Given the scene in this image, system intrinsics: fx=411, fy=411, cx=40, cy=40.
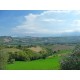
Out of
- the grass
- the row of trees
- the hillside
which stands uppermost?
the hillside

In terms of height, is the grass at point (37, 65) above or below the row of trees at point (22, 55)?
below

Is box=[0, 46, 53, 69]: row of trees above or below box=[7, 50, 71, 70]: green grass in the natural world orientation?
above

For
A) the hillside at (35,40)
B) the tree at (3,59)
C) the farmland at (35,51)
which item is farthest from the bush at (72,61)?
the tree at (3,59)

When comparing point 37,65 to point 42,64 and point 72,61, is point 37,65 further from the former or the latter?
point 72,61

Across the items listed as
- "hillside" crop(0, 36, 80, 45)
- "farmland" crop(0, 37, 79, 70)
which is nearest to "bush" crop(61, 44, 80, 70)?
"farmland" crop(0, 37, 79, 70)

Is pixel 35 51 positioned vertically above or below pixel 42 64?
above

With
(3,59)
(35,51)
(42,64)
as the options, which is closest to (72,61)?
(42,64)

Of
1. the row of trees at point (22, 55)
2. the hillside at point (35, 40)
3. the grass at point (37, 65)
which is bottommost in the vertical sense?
the grass at point (37, 65)

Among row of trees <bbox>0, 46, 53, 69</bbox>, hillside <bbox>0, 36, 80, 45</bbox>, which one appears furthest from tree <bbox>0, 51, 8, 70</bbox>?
hillside <bbox>0, 36, 80, 45</bbox>

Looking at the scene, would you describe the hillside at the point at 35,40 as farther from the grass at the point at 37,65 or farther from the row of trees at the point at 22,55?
the grass at the point at 37,65

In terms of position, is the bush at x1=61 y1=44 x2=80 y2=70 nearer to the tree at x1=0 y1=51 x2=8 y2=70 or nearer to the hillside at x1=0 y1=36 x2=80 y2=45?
the hillside at x1=0 y1=36 x2=80 y2=45
